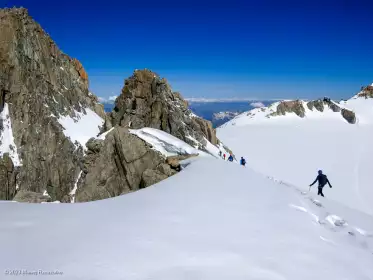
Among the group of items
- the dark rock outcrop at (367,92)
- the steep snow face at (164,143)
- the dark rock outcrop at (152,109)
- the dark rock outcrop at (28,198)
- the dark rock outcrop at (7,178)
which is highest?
the dark rock outcrop at (367,92)

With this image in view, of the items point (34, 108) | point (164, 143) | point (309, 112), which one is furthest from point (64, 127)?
point (309, 112)

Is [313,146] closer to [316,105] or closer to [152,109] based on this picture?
[316,105]

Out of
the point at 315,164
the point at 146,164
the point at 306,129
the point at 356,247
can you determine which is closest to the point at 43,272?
the point at 356,247

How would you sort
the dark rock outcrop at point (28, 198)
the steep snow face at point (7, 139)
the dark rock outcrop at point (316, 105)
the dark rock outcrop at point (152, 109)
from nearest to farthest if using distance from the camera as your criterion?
the dark rock outcrop at point (28, 198), the steep snow face at point (7, 139), the dark rock outcrop at point (152, 109), the dark rock outcrop at point (316, 105)

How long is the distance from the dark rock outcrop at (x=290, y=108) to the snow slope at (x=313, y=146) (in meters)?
2.07

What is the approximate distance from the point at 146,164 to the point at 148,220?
14246 millimetres

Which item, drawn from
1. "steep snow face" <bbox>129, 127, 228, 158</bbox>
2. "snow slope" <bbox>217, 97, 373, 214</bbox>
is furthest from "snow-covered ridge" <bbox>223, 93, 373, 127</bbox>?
"steep snow face" <bbox>129, 127, 228, 158</bbox>

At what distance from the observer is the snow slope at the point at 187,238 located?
684cm

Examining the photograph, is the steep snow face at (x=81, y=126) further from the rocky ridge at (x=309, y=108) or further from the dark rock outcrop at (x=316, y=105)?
the dark rock outcrop at (x=316, y=105)

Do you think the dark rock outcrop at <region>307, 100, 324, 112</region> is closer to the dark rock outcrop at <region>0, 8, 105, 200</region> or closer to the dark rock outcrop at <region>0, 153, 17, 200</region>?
the dark rock outcrop at <region>0, 8, 105, 200</region>

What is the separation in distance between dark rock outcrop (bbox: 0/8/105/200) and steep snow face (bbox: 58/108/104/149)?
89 centimetres

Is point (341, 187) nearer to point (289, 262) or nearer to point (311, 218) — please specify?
point (311, 218)

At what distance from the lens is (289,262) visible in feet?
24.4

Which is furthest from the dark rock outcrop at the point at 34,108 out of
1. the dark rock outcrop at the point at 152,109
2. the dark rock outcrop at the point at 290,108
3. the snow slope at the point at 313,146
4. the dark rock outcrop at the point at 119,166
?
the dark rock outcrop at the point at 290,108
